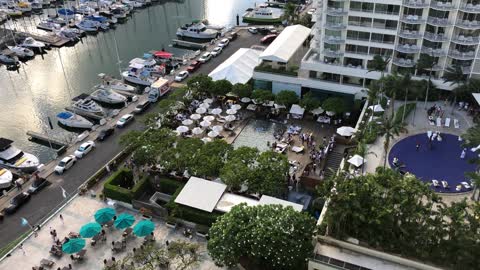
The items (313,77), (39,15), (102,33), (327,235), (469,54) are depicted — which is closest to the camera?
(327,235)

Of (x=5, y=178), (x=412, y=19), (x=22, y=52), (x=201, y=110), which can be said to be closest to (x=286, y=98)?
(x=201, y=110)

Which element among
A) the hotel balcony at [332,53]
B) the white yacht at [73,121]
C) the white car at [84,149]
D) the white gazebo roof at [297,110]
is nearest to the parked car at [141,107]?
the white yacht at [73,121]

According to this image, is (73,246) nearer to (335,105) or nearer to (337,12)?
(335,105)

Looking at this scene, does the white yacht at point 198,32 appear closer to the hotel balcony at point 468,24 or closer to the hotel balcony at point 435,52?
the hotel balcony at point 435,52

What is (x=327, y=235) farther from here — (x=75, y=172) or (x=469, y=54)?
(x=469, y=54)

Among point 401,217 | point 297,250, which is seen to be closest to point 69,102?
point 297,250
